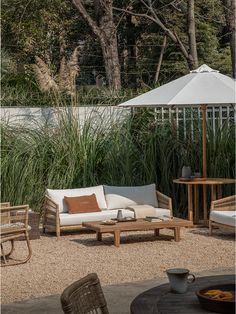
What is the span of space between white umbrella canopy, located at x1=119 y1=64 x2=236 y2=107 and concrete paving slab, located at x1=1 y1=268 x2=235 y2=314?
142 inches

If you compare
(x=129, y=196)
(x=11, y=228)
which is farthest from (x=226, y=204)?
(x=11, y=228)

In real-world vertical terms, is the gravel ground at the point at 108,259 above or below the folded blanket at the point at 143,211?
below

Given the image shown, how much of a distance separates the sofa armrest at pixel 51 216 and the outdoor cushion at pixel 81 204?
0.27 m

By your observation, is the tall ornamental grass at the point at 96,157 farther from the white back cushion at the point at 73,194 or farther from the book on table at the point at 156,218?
the book on table at the point at 156,218

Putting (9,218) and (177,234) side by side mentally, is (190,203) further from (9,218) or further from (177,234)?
(9,218)

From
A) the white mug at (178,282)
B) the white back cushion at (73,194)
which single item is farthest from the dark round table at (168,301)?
the white back cushion at (73,194)

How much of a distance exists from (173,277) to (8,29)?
1947 centimetres

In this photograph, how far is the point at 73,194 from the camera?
9828 mm

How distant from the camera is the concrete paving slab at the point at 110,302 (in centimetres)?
552

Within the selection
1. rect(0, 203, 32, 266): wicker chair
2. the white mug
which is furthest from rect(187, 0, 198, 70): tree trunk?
the white mug

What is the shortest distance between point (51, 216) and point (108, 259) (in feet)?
5.89

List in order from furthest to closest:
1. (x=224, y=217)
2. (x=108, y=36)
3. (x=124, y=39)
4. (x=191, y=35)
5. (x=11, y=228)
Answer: (x=124, y=39) < (x=108, y=36) < (x=191, y=35) < (x=224, y=217) < (x=11, y=228)

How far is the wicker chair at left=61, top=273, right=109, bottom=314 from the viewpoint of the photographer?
2.81 metres

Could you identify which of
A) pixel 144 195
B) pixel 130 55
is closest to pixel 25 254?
pixel 144 195
